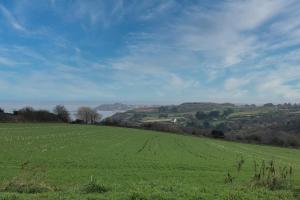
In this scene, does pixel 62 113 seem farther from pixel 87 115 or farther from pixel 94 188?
pixel 94 188

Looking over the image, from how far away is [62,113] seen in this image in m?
135

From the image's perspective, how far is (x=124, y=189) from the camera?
11.5 m

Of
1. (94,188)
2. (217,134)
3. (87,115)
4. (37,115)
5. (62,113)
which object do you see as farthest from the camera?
(87,115)

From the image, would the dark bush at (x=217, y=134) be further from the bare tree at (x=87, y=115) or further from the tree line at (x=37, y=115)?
the bare tree at (x=87, y=115)

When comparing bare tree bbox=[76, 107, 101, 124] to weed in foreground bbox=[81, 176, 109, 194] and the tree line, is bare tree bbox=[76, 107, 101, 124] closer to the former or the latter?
the tree line

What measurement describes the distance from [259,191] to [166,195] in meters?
3.39

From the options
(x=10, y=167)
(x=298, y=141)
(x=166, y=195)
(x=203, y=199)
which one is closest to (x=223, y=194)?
(x=203, y=199)

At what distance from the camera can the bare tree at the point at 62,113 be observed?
131500mm

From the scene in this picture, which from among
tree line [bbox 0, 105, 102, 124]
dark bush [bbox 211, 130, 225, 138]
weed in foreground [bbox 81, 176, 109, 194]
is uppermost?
tree line [bbox 0, 105, 102, 124]

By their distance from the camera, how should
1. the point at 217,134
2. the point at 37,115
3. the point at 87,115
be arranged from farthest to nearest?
1. the point at 87,115
2. the point at 37,115
3. the point at 217,134

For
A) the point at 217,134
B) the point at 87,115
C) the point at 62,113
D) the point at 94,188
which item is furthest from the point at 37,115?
the point at 94,188

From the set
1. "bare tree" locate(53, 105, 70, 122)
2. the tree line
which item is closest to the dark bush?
the tree line

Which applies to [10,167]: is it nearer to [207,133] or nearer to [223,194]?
[223,194]

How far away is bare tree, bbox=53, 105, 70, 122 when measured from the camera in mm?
131500
